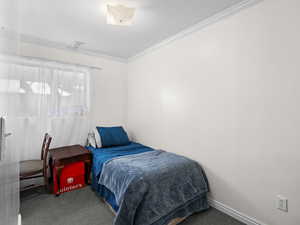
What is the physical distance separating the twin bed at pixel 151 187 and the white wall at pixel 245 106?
1.00ft

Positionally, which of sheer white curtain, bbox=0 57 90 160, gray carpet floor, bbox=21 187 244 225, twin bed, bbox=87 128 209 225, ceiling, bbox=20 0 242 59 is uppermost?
ceiling, bbox=20 0 242 59

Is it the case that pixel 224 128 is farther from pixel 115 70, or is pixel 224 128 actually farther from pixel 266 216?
pixel 115 70

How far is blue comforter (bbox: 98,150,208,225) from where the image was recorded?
1.60 metres

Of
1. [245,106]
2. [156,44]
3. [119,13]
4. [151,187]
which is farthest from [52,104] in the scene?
[245,106]

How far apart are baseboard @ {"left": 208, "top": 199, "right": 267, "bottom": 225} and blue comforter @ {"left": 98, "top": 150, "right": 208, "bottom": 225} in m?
0.12

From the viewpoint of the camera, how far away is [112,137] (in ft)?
9.70

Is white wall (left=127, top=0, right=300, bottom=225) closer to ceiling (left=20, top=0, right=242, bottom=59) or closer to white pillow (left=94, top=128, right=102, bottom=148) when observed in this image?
ceiling (left=20, top=0, right=242, bottom=59)

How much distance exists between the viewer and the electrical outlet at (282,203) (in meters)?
1.48

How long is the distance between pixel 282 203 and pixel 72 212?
227 cm

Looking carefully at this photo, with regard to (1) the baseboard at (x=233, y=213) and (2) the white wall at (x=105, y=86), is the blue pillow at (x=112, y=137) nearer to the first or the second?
(2) the white wall at (x=105, y=86)

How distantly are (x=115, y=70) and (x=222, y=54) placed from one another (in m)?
2.29

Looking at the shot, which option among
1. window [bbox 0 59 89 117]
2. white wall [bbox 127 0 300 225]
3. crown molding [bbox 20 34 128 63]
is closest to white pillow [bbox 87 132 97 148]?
window [bbox 0 59 89 117]

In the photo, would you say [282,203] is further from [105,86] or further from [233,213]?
[105,86]

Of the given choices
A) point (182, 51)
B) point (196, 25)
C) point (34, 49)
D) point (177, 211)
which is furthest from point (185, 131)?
point (34, 49)
